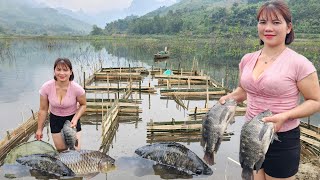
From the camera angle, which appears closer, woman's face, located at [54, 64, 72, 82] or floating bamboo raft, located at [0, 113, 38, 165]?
woman's face, located at [54, 64, 72, 82]

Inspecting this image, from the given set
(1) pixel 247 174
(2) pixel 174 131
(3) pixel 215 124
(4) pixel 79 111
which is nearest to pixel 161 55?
(2) pixel 174 131

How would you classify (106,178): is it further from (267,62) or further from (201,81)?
(201,81)

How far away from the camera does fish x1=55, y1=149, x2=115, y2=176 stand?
651cm

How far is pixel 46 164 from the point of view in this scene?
22.9 feet

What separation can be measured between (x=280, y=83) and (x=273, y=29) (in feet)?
1.32

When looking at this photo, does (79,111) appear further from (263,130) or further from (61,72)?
(263,130)

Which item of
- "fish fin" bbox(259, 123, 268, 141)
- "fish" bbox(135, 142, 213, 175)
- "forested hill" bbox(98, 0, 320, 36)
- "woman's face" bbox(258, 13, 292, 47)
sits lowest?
"fish" bbox(135, 142, 213, 175)

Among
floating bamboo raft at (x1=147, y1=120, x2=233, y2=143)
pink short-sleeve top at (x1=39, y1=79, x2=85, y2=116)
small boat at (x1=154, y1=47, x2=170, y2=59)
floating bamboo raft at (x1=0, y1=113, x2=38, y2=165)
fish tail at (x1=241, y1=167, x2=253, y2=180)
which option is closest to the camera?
fish tail at (x1=241, y1=167, x2=253, y2=180)

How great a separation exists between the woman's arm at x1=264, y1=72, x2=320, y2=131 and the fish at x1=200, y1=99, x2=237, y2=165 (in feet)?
2.22

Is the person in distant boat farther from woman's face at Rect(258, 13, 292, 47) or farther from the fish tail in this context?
woman's face at Rect(258, 13, 292, 47)

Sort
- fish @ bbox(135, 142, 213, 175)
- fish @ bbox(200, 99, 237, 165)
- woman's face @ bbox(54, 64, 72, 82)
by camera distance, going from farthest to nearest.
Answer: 1. fish @ bbox(135, 142, 213, 175)
2. woman's face @ bbox(54, 64, 72, 82)
3. fish @ bbox(200, 99, 237, 165)

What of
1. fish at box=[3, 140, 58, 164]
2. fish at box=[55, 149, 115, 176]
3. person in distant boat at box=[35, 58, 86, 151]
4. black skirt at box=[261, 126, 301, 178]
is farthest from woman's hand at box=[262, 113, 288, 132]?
fish at box=[3, 140, 58, 164]

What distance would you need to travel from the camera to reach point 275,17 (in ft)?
7.61

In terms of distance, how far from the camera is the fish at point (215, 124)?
9.77 feet
